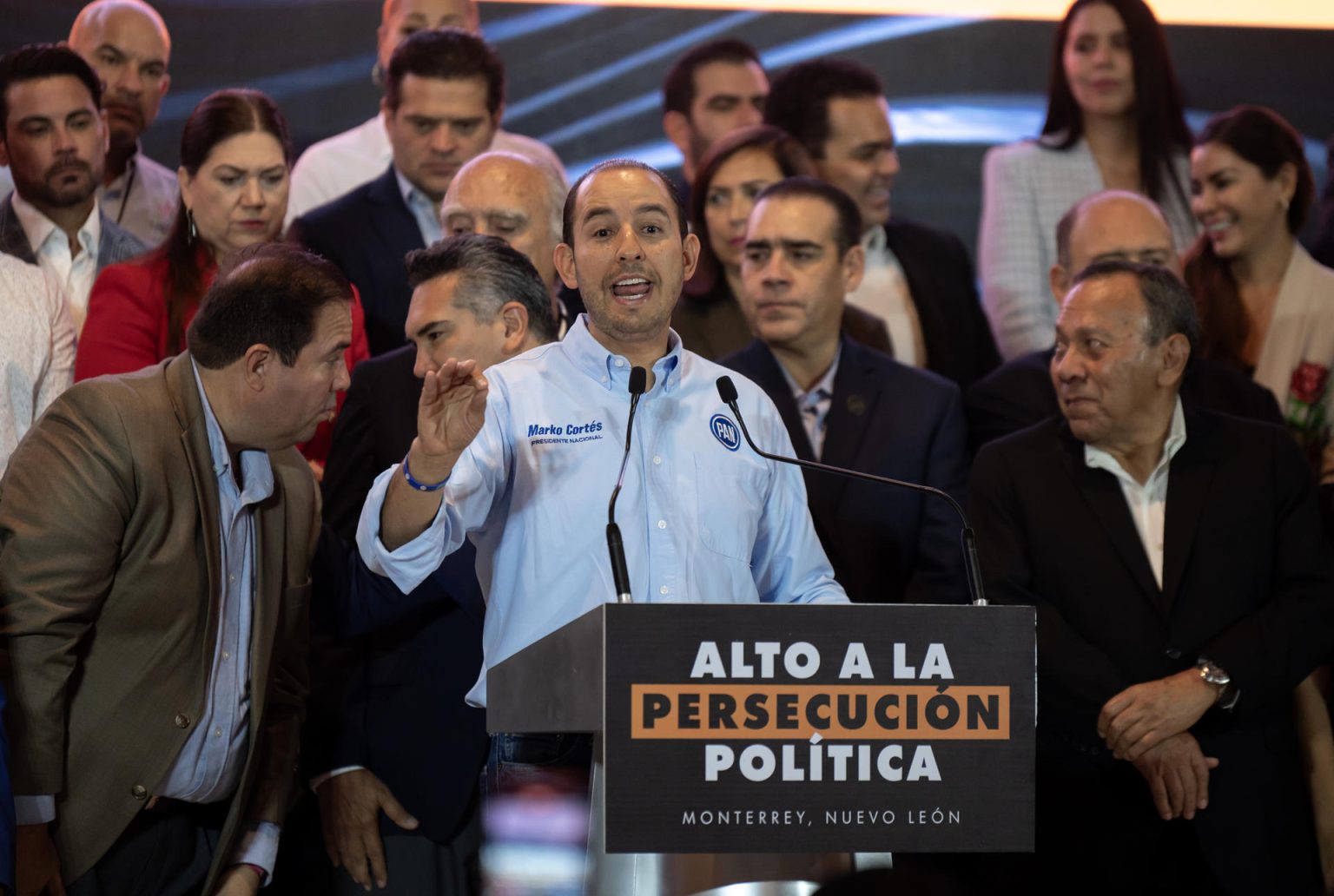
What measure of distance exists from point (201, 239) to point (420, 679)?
4.22 ft

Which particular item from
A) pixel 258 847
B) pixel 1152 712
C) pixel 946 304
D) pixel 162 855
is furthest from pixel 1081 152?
pixel 162 855

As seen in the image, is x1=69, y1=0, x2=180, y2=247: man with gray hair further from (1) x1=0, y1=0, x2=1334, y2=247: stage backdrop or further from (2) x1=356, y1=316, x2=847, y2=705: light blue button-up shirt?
(2) x1=356, y1=316, x2=847, y2=705: light blue button-up shirt

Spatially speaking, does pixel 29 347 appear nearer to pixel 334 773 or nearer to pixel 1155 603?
pixel 334 773

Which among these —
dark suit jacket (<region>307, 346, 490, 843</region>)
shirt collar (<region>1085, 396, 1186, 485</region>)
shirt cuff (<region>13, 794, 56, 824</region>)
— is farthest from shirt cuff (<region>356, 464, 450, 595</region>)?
shirt collar (<region>1085, 396, 1186, 485</region>)

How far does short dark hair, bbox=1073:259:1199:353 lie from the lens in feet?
12.4

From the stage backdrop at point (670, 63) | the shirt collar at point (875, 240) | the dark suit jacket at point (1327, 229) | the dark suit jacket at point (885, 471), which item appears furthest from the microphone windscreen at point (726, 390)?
the dark suit jacket at point (1327, 229)

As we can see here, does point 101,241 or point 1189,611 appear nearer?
point 1189,611

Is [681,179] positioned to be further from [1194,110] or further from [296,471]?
[296,471]

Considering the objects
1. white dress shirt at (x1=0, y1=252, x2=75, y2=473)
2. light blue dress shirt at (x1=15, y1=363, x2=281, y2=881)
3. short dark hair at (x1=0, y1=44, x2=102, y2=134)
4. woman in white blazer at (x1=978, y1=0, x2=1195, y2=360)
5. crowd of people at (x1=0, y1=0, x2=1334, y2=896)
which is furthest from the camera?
woman in white blazer at (x1=978, y1=0, x2=1195, y2=360)

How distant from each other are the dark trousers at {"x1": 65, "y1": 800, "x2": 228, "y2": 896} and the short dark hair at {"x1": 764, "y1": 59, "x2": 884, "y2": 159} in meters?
2.73

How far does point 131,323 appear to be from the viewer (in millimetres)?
3646

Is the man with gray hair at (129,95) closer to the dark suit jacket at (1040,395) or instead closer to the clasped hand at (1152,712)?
the dark suit jacket at (1040,395)

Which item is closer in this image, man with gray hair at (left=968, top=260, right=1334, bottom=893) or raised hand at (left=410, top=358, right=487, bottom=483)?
raised hand at (left=410, top=358, right=487, bottom=483)

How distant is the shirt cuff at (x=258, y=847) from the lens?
2.98 metres
